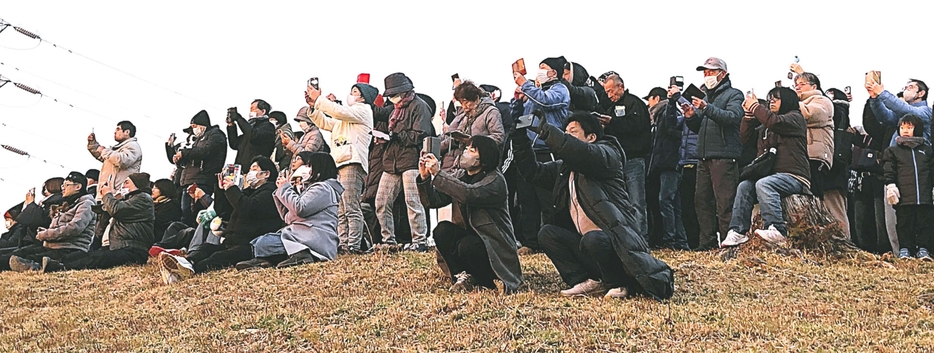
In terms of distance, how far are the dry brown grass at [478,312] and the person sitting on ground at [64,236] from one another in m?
2.56

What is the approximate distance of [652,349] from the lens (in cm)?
628

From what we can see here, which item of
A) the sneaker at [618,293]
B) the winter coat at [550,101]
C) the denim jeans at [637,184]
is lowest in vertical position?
the sneaker at [618,293]

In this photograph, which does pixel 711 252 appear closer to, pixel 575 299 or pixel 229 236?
pixel 575 299

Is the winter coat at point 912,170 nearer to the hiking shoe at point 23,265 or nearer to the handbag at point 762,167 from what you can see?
the handbag at point 762,167

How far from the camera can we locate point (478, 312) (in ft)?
24.0

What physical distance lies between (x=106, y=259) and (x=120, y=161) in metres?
1.85

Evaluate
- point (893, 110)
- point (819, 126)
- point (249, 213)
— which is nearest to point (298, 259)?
point (249, 213)

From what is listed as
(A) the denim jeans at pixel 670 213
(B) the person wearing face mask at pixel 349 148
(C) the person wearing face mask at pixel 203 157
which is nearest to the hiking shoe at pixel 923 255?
(A) the denim jeans at pixel 670 213

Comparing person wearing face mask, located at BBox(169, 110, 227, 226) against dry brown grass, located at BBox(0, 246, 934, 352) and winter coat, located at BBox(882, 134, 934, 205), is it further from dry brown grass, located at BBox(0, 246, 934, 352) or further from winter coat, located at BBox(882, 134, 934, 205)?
winter coat, located at BBox(882, 134, 934, 205)

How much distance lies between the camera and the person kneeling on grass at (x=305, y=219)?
10547 mm

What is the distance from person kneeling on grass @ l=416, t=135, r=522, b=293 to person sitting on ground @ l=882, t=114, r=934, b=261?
4670 mm

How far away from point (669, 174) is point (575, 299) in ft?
12.4

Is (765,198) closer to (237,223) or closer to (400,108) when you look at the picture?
(400,108)

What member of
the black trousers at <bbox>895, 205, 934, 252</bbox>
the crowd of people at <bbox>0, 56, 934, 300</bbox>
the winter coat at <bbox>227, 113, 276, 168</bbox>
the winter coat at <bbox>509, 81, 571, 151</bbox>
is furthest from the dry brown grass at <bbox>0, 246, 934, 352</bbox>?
the winter coat at <bbox>227, 113, 276, 168</bbox>
